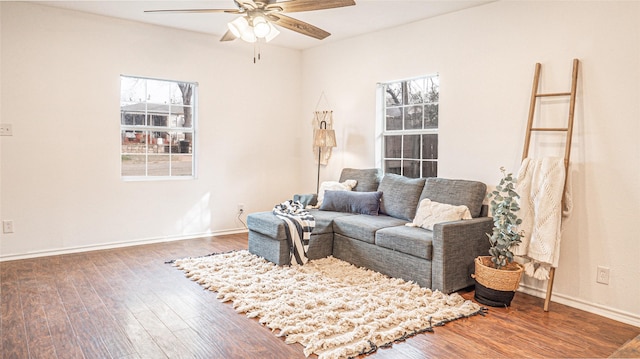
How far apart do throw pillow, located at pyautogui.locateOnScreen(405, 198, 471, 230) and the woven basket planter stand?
515 millimetres

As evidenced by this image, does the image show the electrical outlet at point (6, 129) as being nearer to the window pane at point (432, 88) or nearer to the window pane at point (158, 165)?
the window pane at point (158, 165)

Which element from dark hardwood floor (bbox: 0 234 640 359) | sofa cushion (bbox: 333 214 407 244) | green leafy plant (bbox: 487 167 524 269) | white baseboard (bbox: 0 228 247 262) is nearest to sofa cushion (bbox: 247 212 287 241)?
sofa cushion (bbox: 333 214 407 244)

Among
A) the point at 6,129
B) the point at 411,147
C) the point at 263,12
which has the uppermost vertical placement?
the point at 263,12

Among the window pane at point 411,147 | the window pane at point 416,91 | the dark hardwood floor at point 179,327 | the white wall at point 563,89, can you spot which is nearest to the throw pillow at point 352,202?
the window pane at point 411,147

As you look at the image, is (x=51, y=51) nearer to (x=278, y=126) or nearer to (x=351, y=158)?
(x=278, y=126)

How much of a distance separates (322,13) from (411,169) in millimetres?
1906

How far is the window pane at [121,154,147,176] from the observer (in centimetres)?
485

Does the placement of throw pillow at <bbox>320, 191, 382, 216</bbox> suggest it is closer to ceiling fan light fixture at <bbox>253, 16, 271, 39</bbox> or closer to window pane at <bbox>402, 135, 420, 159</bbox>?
window pane at <bbox>402, 135, 420, 159</bbox>

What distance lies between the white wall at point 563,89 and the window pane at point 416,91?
147 millimetres

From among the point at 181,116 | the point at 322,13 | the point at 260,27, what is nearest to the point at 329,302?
the point at 260,27

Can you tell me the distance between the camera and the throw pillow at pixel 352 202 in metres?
4.39

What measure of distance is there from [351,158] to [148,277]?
2718 millimetres

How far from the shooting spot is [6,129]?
13.5 feet

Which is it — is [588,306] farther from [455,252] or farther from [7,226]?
[7,226]
